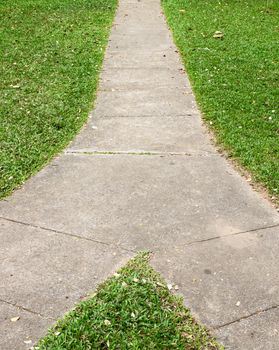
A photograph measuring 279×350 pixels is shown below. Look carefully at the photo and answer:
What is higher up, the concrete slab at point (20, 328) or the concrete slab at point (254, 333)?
the concrete slab at point (20, 328)

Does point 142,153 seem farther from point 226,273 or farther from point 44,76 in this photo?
point 44,76

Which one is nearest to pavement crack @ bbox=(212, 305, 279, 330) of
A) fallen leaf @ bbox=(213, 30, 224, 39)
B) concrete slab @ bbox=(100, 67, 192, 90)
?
concrete slab @ bbox=(100, 67, 192, 90)

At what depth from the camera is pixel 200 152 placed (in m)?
5.73

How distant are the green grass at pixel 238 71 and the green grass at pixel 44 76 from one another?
1.72m

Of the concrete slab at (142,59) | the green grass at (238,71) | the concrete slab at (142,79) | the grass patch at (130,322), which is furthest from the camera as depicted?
the concrete slab at (142,59)

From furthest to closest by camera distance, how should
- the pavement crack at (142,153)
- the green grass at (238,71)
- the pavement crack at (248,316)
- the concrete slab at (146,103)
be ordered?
the concrete slab at (146,103) < the green grass at (238,71) < the pavement crack at (142,153) < the pavement crack at (248,316)

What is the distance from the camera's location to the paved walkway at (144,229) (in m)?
3.47

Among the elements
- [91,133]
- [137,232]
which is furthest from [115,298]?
[91,133]

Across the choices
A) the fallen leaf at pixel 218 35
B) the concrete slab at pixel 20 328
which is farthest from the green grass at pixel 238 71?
the concrete slab at pixel 20 328

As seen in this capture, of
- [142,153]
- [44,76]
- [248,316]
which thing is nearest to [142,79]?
[44,76]

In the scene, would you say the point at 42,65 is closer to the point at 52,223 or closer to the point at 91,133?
the point at 91,133

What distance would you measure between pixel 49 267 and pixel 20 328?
65cm

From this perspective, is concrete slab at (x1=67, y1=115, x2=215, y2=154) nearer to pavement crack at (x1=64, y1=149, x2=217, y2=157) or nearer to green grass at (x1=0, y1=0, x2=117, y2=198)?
pavement crack at (x1=64, y1=149, x2=217, y2=157)

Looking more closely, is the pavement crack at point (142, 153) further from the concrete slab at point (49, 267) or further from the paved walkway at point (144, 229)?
the concrete slab at point (49, 267)
